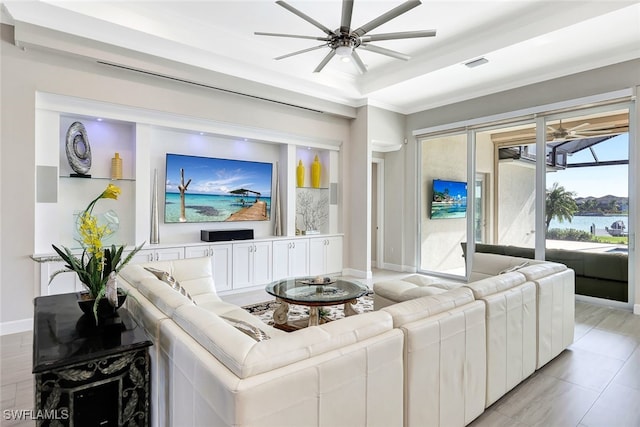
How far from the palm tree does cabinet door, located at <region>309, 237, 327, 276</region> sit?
3.59 metres

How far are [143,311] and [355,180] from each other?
4.92 m

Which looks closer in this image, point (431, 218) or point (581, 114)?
point (581, 114)

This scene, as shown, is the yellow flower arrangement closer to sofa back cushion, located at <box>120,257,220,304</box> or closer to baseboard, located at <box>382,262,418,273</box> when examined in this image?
sofa back cushion, located at <box>120,257,220,304</box>

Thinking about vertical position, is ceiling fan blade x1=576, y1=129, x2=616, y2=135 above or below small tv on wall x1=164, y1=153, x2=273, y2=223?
above

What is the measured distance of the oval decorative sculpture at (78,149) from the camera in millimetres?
4117

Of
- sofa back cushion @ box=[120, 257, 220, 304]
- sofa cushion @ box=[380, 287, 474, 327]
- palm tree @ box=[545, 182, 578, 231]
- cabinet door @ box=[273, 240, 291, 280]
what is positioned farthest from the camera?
cabinet door @ box=[273, 240, 291, 280]

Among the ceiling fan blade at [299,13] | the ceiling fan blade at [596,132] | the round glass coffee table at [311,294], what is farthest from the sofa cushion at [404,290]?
the ceiling fan blade at [596,132]

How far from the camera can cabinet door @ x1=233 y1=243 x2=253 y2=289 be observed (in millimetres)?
5141

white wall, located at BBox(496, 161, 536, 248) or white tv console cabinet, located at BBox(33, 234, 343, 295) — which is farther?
white wall, located at BBox(496, 161, 536, 248)

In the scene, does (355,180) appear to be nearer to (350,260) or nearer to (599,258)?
(350,260)

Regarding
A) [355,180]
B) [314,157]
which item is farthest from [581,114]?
[314,157]

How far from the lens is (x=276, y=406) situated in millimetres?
1193

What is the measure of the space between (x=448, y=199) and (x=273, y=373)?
19.6ft

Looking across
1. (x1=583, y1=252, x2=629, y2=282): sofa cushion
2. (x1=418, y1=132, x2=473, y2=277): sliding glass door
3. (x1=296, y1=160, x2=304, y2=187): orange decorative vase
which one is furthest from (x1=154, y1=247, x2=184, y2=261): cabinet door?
(x1=583, y1=252, x2=629, y2=282): sofa cushion
